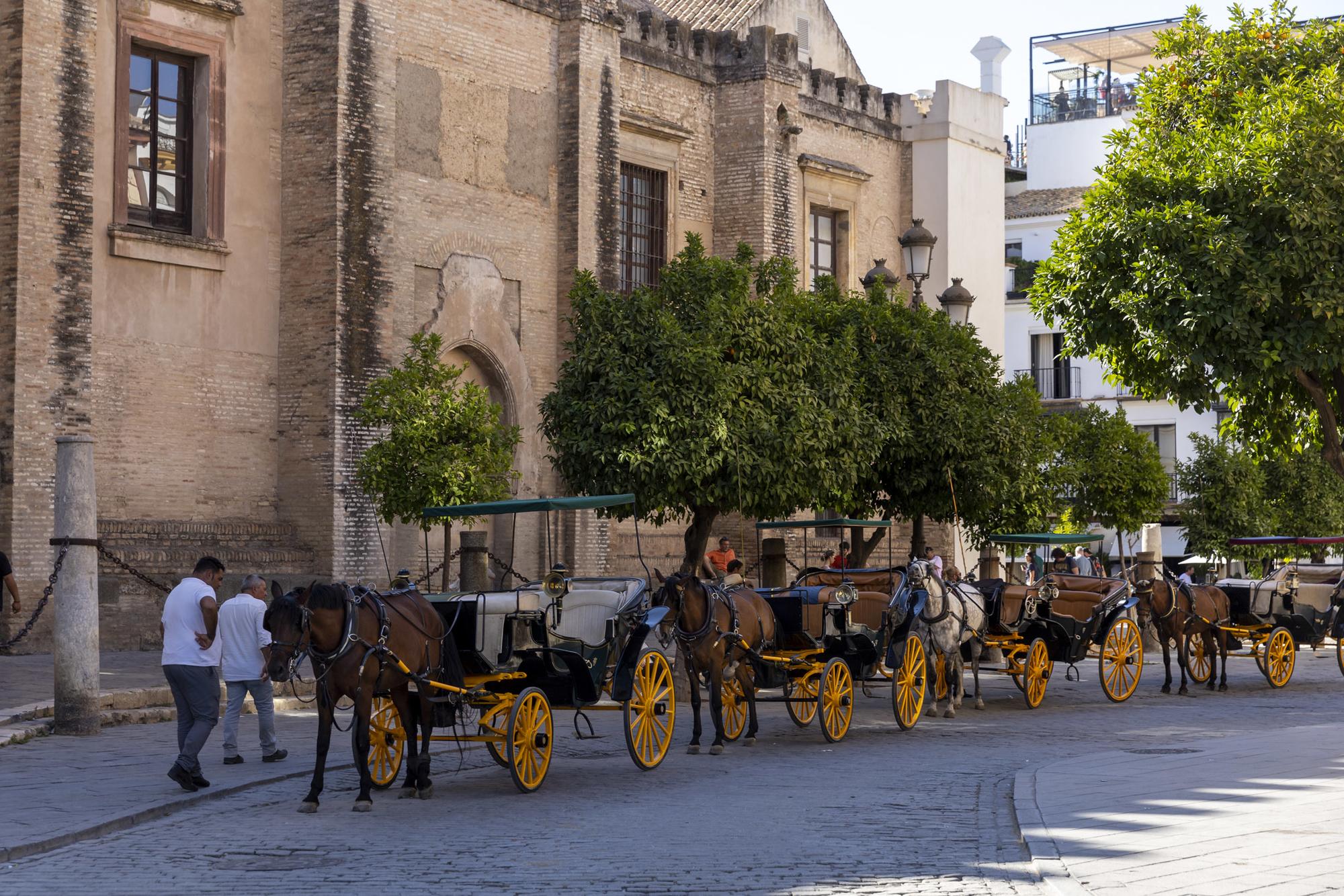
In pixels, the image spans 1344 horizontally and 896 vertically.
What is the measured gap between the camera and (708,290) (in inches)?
813

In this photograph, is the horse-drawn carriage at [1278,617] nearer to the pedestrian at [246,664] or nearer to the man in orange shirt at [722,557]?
the man in orange shirt at [722,557]

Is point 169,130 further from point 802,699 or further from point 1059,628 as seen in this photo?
point 1059,628


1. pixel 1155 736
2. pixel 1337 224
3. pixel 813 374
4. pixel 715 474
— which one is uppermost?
pixel 1337 224

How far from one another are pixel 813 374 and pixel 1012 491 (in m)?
5.27

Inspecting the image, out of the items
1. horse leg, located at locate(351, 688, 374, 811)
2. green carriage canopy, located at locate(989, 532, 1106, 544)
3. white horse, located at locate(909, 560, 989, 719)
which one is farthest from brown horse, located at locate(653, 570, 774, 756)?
green carriage canopy, located at locate(989, 532, 1106, 544)

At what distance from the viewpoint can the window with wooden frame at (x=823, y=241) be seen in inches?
1364

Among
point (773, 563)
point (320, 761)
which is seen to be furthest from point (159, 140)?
point (320, 761)

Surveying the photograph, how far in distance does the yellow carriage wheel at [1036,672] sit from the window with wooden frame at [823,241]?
701 inches

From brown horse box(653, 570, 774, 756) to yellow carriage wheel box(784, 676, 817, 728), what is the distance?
79cm

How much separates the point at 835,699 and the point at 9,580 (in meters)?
9.36

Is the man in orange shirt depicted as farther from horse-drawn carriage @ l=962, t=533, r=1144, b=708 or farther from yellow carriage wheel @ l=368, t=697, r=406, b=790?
yellow carriage wheel @ l=368, t=697, r=406, b=790

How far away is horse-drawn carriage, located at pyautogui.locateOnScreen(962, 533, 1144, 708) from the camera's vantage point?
17.2 meters

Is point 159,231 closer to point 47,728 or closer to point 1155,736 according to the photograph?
point 47,728

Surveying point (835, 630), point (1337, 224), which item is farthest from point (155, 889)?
point (1337, 224)
